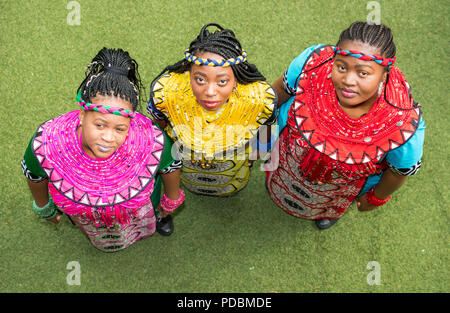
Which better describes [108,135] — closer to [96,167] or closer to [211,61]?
[96,167]

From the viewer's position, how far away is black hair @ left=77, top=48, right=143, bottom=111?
1950 mm

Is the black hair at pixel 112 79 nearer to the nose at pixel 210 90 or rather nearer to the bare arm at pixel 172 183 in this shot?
the nose at pixel 210 90

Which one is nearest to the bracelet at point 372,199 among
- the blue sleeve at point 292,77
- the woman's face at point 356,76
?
the blue sleeve at point 292,77

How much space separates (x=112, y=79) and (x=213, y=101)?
516 mm

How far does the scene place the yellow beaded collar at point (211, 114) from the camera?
7.59 ft

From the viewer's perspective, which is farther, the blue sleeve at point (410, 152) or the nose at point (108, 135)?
the blue sleeve at point (410, 152)

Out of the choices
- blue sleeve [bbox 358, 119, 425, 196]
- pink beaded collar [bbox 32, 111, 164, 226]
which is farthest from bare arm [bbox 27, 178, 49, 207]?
blue sleeve [bbox 358, 119, 425, 196]

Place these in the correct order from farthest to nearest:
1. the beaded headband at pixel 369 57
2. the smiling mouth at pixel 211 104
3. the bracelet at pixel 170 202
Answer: the bracelet at pixel 170 202 → the smiling mouth at pixel 211 104 → the beaded headband at pixel 369 57

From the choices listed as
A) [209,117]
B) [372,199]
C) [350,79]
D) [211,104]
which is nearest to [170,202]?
[209,117]

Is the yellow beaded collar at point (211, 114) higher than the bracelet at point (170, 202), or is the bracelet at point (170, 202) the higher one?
the yellow beaded collar at point (211, 114)

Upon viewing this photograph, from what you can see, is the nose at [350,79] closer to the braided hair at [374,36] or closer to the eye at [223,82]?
the braided hair at [374,36]

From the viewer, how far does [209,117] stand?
91.3 inches

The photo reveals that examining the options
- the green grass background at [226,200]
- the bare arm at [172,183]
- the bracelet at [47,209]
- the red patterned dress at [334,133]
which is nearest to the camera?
the red patterned dress at [334,133]

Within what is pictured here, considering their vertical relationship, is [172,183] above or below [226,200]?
above
